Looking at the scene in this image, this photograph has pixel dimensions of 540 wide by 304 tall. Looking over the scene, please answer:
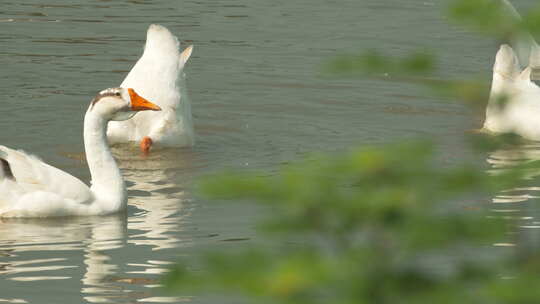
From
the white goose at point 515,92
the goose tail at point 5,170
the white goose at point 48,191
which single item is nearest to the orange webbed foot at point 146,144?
the white goose at point 48,191

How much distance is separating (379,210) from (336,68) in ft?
1.00

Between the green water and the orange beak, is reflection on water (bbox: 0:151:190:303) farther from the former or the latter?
the orange beak

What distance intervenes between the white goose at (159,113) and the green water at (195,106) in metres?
0.17

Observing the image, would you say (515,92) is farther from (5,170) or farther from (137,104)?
(137,104)

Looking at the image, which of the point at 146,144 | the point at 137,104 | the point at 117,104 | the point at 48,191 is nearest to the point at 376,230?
the point at 48,191

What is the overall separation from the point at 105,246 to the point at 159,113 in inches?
154

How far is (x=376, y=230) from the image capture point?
6.68 ft

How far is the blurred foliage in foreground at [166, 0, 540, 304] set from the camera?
197cm

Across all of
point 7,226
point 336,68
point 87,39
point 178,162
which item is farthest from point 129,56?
point 336,68

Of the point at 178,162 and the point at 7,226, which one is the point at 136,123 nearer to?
the point at 178,162

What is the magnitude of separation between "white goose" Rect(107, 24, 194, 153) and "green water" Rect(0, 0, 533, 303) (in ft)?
0.55

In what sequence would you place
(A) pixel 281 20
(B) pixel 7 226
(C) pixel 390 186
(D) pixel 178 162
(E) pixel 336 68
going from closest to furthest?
(C) pixel 390 186, (E) pixel 336 68, (B) pixel 7 226, (D) pixel 178 162, (A) pixel 281 20

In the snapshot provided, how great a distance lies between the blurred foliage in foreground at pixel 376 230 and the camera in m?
1.97

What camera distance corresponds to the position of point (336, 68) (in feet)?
7.23
